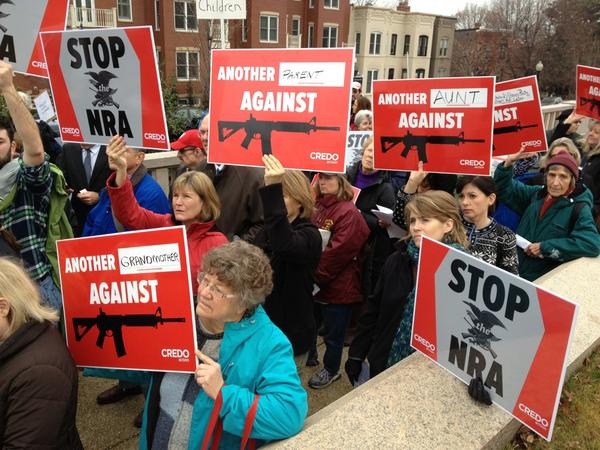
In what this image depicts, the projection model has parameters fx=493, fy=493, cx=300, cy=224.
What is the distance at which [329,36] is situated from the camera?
4347 centimetres

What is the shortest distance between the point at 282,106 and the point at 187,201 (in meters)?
0.89

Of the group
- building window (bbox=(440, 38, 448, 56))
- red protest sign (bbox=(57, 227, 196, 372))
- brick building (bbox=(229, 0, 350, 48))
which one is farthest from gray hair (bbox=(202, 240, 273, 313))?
building window (bbox=(440, 38, 448, 56))

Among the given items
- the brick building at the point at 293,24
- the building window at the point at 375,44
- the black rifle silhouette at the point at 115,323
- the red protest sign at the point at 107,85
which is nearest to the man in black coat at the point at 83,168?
the red protest sign at the point at 107,85

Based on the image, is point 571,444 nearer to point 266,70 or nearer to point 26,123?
point 266,70

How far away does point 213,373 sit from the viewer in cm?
203

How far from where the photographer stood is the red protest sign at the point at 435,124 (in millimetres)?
3814

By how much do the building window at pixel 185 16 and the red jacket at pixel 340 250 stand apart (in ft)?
107

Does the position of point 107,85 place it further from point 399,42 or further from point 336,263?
point 399,42

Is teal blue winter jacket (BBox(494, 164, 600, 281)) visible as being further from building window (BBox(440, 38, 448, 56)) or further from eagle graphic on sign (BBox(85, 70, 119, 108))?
building window (BBox(440, 38, 448, 56))

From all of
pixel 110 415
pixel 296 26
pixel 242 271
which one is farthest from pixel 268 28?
pixel 242 271

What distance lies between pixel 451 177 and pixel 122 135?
110 inches

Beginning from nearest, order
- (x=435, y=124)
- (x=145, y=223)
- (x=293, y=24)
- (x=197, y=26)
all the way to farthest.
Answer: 1. (x=145, y=223)
2. (x=435, y=124)
3. (x=197, y=26)
4. (x=293, y=24)

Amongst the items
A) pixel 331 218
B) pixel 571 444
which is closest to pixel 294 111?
pixel 331 218

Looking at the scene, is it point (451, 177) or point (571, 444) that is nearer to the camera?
point (571, 444)
